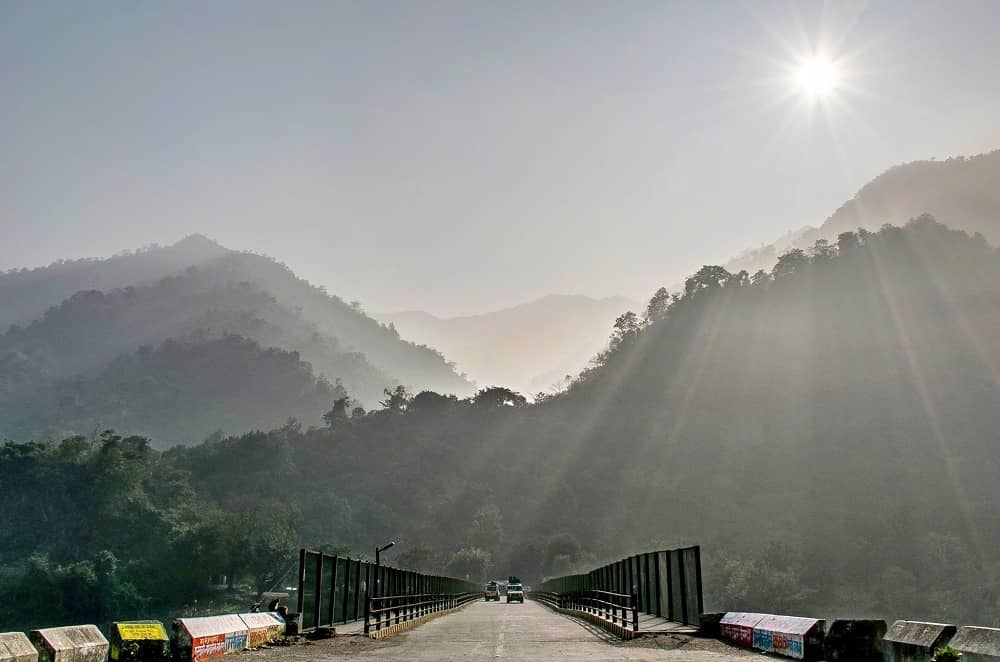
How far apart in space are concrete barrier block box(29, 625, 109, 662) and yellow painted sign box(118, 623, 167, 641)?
697mm

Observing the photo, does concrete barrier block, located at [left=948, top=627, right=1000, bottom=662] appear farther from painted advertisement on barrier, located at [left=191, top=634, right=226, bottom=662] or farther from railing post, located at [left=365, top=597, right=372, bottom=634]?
railing post, located at [left=365, top=597, right=372, bottom=634]

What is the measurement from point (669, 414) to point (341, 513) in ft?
276

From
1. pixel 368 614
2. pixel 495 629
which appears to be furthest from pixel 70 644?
pixel 495 629

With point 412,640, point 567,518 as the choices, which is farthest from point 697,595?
point 567,518

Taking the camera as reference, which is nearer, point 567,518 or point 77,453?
point 77,453

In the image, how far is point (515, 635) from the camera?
2459 cm

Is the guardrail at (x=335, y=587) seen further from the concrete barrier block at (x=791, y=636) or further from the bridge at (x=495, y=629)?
the concrete barrier block at (x=791, y=636)

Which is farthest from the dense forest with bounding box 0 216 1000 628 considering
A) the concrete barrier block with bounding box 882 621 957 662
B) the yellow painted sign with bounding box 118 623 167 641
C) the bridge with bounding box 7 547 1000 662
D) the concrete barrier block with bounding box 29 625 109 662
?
the concrete barrier block with bounding box 29 625 109 662

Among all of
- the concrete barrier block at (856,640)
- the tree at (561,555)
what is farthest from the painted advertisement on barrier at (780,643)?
the tree at (561,555)

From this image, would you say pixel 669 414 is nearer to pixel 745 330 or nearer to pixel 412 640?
pixel 745 330

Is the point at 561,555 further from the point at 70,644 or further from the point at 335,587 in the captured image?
the point at 70,644

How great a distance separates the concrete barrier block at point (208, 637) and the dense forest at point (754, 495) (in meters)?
105

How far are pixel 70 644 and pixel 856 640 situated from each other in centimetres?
1138

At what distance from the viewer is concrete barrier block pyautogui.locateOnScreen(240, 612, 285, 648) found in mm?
16766
